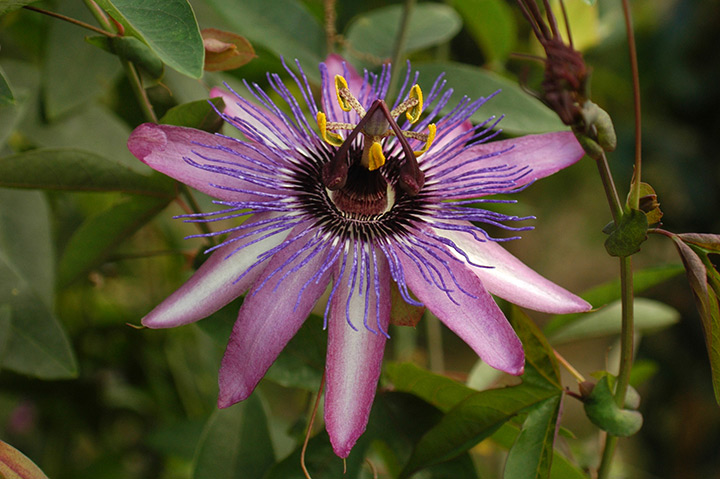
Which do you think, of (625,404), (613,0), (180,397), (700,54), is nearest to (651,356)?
(700,54)

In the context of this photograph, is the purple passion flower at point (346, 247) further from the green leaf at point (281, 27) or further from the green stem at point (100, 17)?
the green leaf at point (281, 27)

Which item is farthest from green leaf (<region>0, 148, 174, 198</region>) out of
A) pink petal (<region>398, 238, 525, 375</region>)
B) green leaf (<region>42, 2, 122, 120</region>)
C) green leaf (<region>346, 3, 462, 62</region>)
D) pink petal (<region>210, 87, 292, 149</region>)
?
green leaf (<region>346, 3, 462, 62</region>)

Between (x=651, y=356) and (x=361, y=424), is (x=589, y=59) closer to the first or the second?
(x=651, y=356)

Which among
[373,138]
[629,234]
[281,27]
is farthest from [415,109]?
[281,27]

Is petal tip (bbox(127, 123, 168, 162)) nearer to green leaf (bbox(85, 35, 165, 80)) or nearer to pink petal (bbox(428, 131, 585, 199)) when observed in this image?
green leaf (bbox(85, 35, 165, 80))

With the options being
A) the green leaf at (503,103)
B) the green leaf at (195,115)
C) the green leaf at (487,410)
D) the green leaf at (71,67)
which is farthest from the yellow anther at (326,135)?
the green leaf at (71,67)

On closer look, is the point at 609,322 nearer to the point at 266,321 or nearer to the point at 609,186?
the point at 609,186
